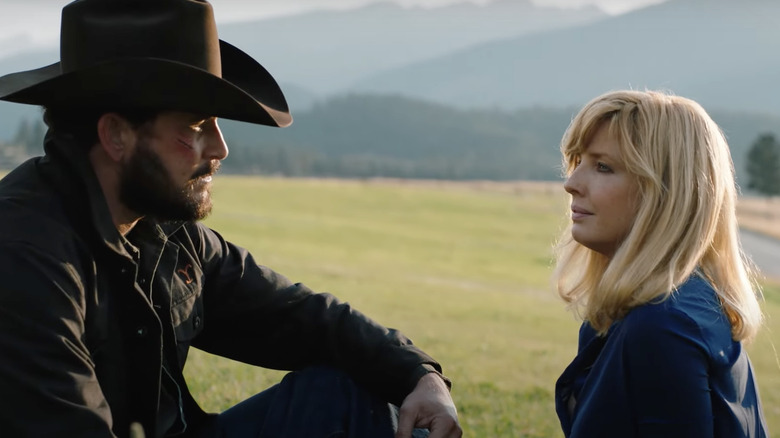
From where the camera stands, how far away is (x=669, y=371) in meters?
2.90

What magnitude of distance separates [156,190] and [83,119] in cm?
34

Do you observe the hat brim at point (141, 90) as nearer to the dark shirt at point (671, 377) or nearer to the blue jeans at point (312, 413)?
the blue jeans at point (312, 413)

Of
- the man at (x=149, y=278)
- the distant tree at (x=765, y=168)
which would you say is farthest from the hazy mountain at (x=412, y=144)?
the man at (x=149, y=278)

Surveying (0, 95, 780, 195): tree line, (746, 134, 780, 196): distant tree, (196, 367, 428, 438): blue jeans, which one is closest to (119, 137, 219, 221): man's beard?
(196, 367, 428, 438): blue jeans

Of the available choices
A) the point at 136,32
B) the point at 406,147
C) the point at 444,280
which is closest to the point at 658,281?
the point at 136,32

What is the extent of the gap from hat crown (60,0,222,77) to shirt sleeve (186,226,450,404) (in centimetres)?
77

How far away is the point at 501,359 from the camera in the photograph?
12547mm

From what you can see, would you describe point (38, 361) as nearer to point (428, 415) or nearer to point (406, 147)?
point (428, 415)

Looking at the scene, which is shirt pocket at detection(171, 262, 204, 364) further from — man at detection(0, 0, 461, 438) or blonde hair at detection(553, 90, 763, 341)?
blonde hair at detection(553, 90, 763, 341)

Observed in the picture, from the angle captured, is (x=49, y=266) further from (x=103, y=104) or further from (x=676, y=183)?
(x=676, y=183)

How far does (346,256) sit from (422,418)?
3023cm

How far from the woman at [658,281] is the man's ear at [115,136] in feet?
5.06

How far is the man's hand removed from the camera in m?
3.47

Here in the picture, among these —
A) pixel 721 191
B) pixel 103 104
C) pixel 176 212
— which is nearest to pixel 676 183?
pixel 721 191
